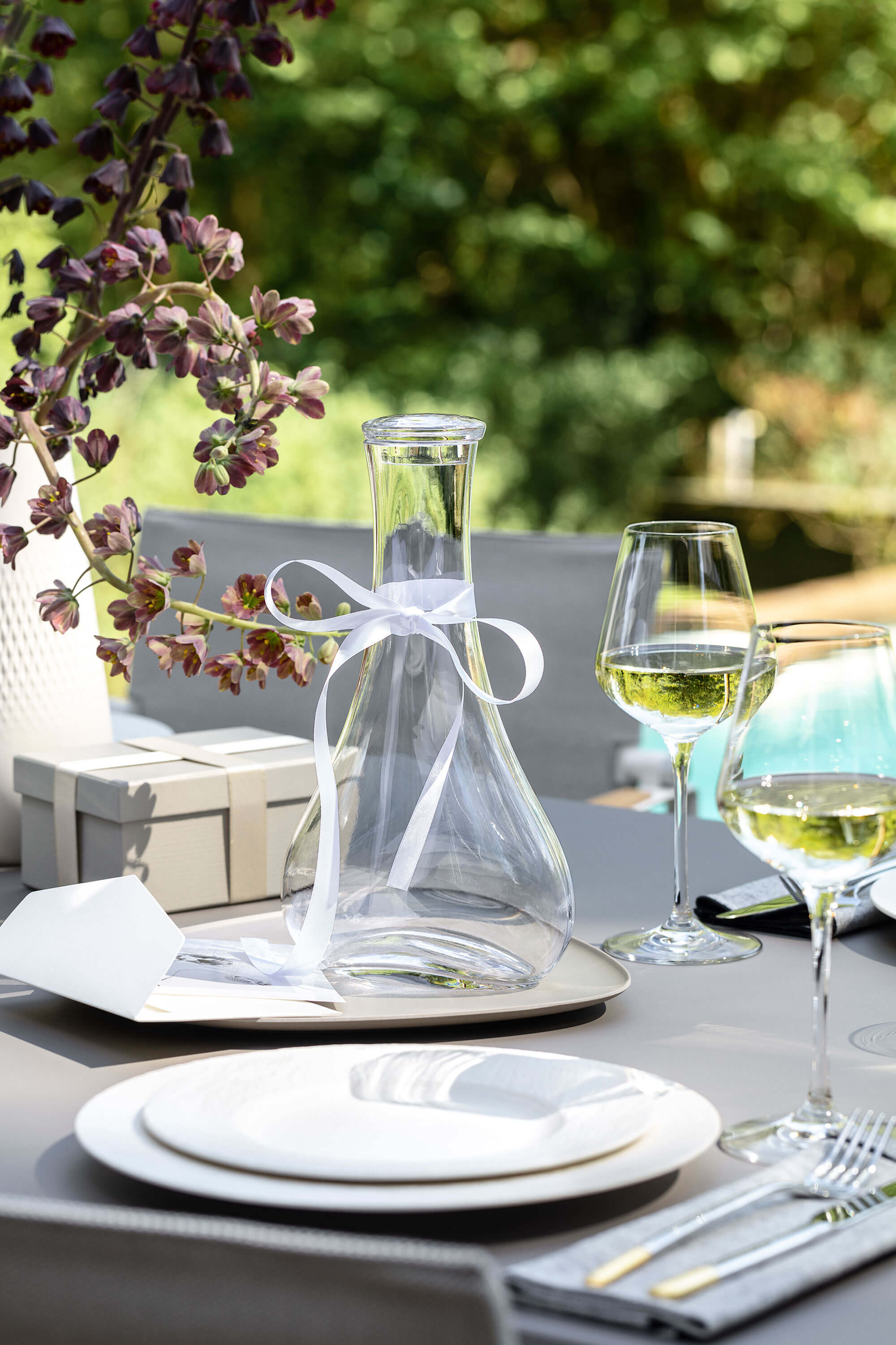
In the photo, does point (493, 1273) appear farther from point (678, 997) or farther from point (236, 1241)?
point (678, 997)

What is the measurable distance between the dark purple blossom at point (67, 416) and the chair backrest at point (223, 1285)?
631 millimetres

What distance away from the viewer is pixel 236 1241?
338 mm

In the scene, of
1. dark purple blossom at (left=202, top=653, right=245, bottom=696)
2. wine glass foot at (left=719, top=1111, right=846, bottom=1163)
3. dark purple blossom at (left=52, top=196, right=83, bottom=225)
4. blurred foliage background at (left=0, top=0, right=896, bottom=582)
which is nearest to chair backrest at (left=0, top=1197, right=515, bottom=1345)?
wine glass foot at (left=719, top=1111, right=846, bottom=1163)

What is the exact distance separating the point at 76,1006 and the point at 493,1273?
53cm

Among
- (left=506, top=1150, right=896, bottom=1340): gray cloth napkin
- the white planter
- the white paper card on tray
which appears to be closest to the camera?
(left=506, top=1150, right=896, bottom=1340): gray cloth napkin

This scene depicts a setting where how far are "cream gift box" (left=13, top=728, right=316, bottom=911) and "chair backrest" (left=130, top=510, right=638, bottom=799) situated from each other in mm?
761

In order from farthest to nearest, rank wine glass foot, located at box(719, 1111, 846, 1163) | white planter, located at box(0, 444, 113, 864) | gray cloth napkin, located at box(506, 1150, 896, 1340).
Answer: white planter, located at box(0, 444, 113, 864), wine glass foot, located at box(719, 1111, 846, 1163), gray cloth napkin, located at box(506, 1150, 896, 1340)

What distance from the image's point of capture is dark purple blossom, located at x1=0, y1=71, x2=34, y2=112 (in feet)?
3.09

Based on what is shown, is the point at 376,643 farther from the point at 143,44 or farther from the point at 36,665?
the point at 143,44

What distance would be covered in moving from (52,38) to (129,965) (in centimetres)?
60

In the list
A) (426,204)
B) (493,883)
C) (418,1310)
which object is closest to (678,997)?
(493,883)

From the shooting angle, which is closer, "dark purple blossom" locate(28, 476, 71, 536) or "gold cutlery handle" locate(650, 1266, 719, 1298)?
"gold cutlery handle" locate(650, 1266, 719, 1298)

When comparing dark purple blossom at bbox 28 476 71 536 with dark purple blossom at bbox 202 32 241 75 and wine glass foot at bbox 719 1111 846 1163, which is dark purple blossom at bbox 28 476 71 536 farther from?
wine glass foot at bbox 719 1111 846 1163

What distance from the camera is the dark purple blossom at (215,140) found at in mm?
998
